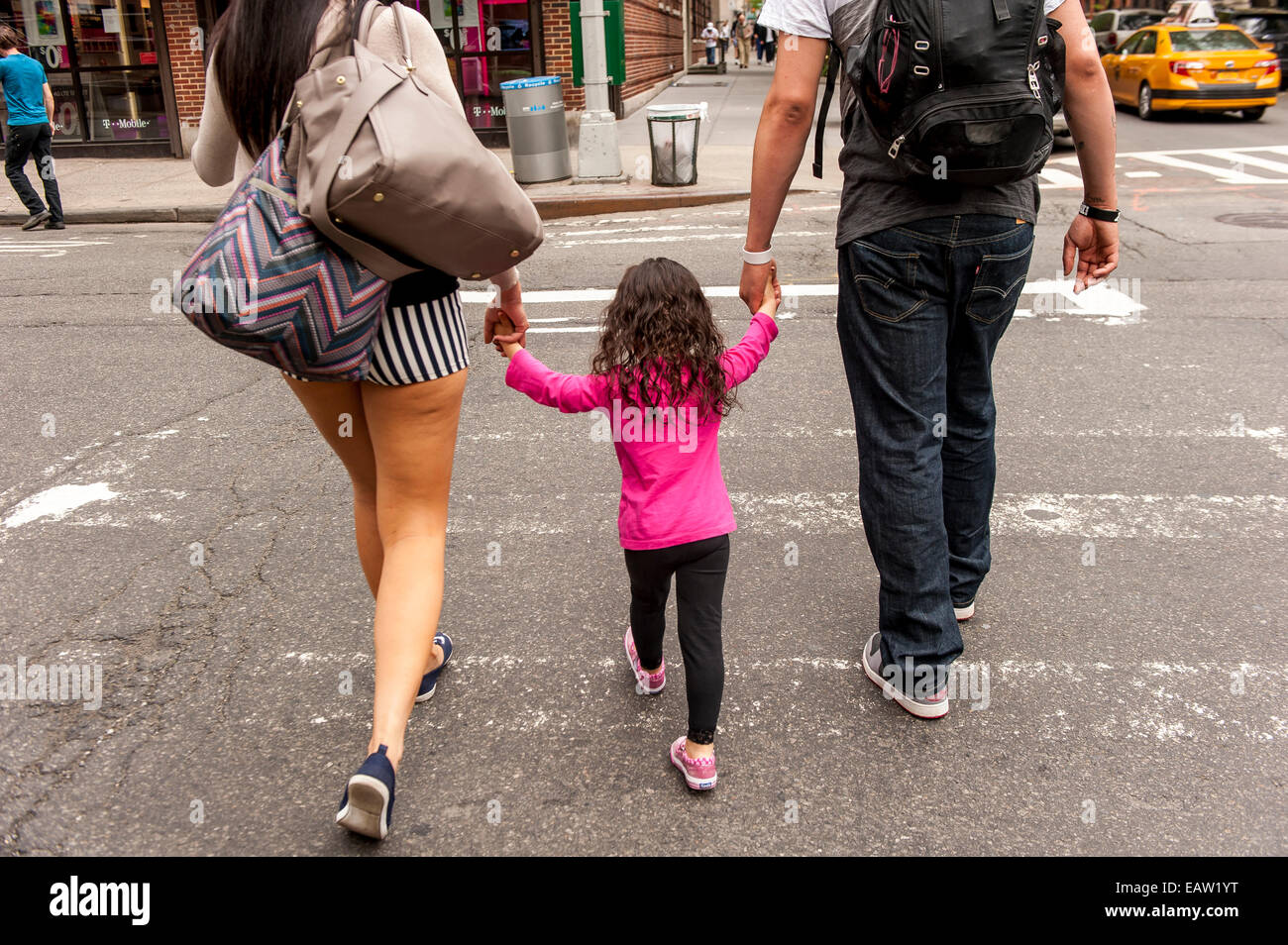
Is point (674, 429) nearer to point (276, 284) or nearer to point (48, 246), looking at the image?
point (276, 284)

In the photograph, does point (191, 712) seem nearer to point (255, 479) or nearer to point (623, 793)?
point (623, 793)

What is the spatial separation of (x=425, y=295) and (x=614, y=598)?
1550mm

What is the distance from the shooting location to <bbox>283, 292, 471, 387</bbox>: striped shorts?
7.48 ft

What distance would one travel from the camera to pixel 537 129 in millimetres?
12414

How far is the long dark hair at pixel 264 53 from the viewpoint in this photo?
6.87 ft

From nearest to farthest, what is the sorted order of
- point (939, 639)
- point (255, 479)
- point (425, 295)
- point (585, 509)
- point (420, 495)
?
point (425, 295), point (420, 495), point (939, 639), point (585, 509), point (255, 479)

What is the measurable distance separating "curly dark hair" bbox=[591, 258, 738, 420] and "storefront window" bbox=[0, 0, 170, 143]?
53.5ft

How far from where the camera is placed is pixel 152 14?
51.3 ft

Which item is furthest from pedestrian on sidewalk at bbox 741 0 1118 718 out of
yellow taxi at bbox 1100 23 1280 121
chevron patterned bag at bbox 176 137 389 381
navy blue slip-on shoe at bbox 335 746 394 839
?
yellow taxi at bbox 1100 23 1280 121

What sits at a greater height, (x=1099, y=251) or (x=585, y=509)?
(x=1099, y=251)

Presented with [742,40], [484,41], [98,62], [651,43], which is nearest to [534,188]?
[484,41]

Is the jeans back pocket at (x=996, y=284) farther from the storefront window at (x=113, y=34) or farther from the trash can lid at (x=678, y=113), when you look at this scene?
the storefront window at (x=113, y=34)

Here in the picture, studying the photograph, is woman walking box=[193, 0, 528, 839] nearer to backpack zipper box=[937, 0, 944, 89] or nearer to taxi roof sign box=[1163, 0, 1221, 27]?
backpack zipper box=[937, 0, 944, 89]
